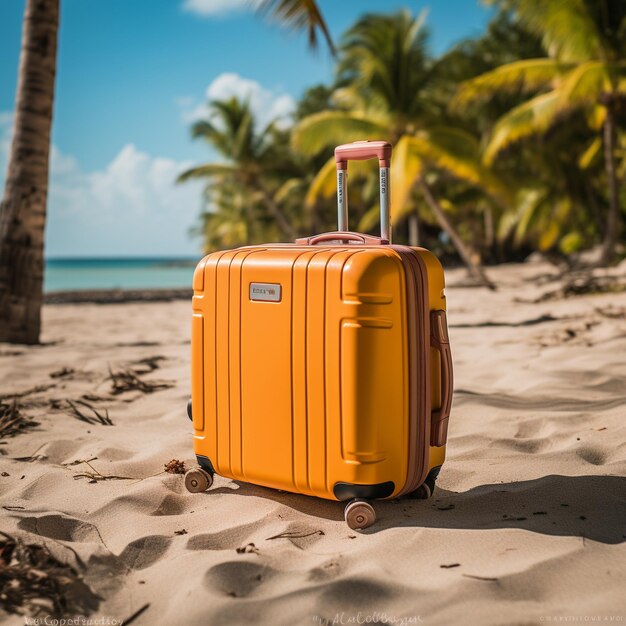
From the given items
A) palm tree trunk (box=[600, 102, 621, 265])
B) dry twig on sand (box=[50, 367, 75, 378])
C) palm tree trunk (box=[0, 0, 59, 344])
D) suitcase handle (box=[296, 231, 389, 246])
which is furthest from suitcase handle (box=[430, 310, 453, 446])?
palm tree trunk (box=[600, 102, 621, 265])

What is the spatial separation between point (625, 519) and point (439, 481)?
0.64m

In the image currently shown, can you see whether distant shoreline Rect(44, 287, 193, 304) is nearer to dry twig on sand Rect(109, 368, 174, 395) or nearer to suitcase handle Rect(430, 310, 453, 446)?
dry twig on sand Rect(109, 368, 174, 395)

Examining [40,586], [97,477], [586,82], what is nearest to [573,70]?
[586,82]

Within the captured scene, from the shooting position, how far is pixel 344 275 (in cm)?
199

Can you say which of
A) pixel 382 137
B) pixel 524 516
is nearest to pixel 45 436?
pixel 524 516

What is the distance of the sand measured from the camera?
1.60m

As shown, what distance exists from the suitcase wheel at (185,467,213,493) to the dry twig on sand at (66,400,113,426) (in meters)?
1.04

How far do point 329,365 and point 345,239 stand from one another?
0.46 metres

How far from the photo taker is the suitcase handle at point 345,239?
7.25ft

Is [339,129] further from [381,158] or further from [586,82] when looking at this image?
[381,158]

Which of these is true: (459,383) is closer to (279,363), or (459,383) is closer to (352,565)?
(279,363)

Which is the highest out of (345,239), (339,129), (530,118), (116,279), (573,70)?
(573,70)

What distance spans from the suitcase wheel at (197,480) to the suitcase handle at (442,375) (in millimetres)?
783

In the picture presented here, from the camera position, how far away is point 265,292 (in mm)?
2152
